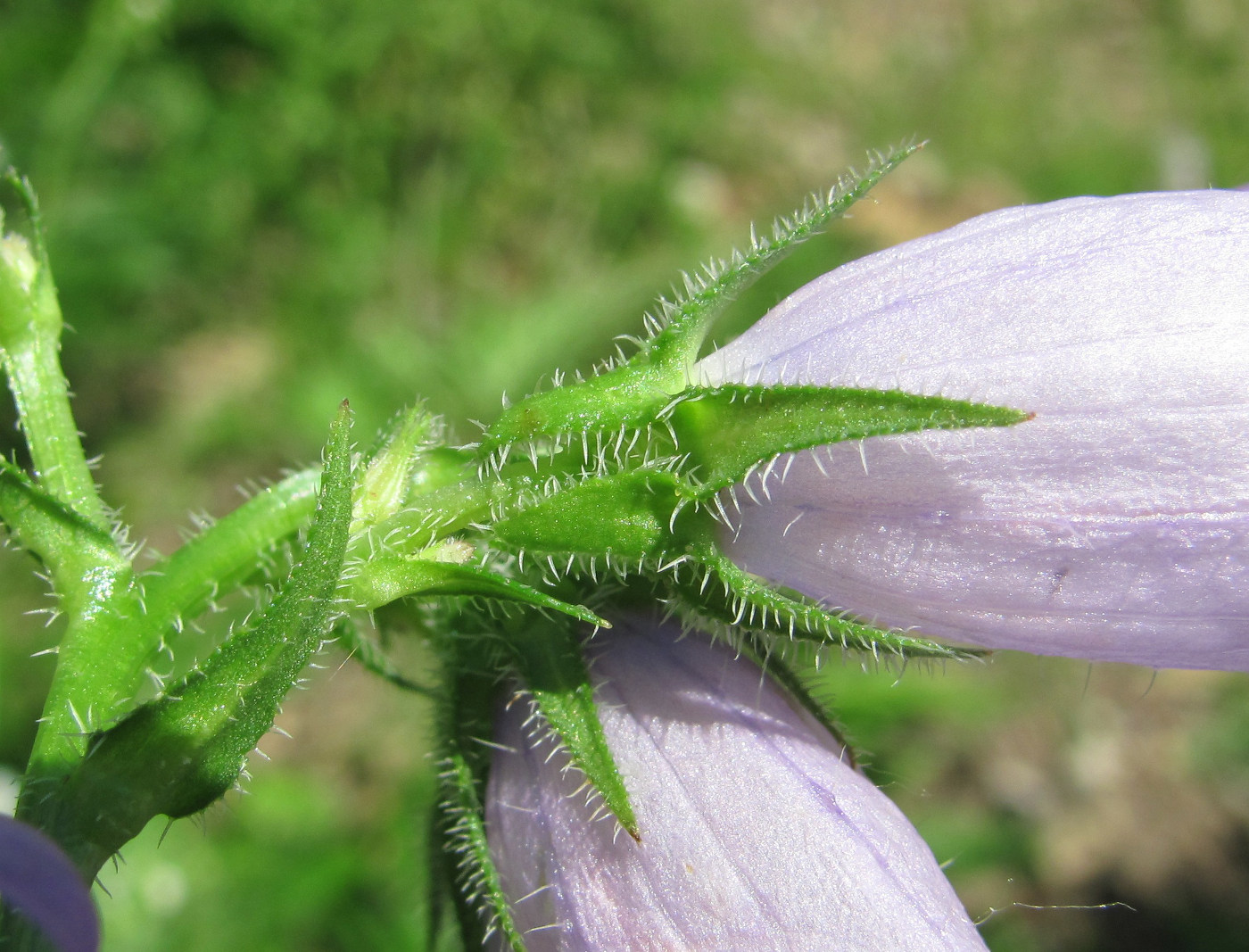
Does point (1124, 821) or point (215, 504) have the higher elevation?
point (215, 504)

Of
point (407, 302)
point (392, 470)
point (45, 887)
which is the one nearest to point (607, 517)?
point (392, 470)

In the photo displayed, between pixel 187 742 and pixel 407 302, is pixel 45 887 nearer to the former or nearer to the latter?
pixel 187 742

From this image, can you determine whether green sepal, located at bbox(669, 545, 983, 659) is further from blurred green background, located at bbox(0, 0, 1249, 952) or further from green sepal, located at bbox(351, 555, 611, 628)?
blurred green background, located at bbox(0, 0, 1249, 952)

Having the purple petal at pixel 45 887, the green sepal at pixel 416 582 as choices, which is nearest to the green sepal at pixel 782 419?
the green sepal at pixel 416 582

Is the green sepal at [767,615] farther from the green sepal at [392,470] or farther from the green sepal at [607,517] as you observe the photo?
the green sepal at [392,470]

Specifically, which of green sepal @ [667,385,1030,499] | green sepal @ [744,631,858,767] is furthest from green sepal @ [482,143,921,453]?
green sepal @ [744,631,858,767]

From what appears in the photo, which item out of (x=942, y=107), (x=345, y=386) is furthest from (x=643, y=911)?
(x=942, y=107)

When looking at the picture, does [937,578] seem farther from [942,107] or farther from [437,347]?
[942,107]
